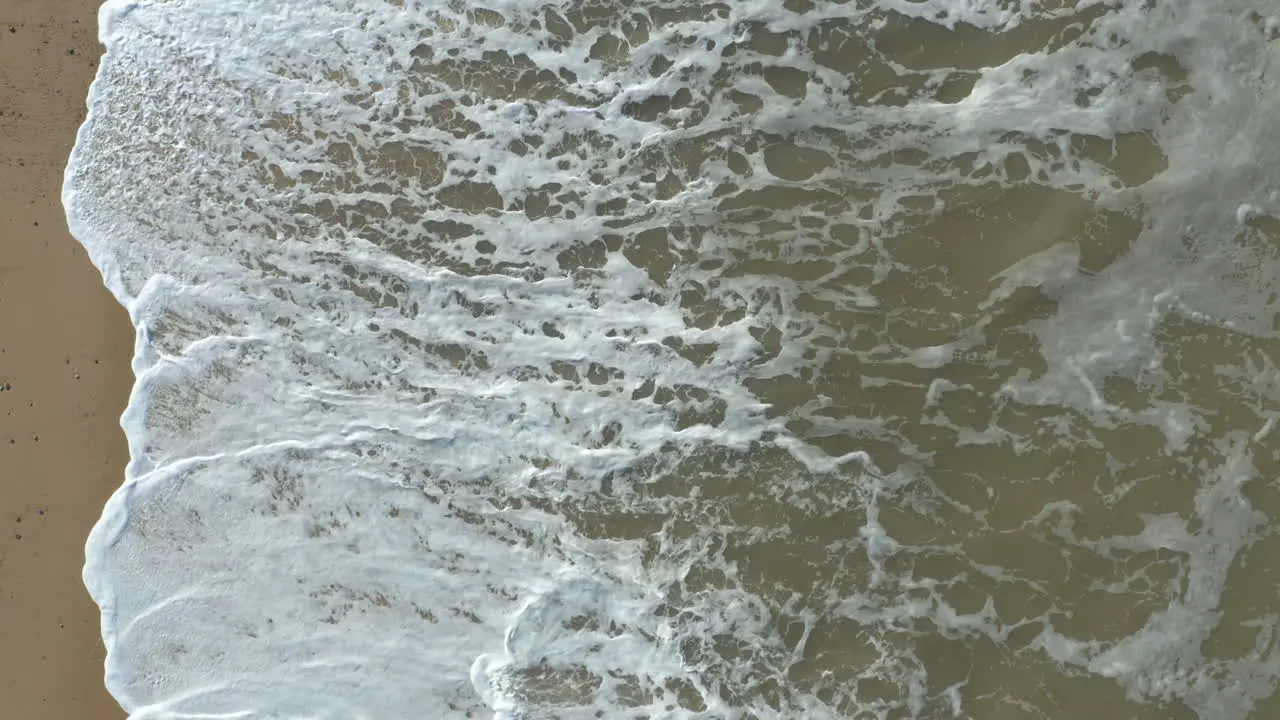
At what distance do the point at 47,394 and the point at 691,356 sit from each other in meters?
3.31

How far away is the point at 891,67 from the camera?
3.66 meters

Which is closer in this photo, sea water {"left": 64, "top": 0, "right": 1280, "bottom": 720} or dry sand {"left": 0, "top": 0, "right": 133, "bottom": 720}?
sea water {"left": 64, "top": 0, "right": 1280, "bottom": 720}

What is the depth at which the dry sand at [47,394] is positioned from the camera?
378cm

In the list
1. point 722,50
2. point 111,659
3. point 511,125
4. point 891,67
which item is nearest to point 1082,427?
point 891,67

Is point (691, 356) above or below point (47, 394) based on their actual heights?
above

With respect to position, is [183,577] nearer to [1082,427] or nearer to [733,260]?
[733,260]

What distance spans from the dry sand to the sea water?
187 mm

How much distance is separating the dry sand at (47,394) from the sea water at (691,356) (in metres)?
0.19

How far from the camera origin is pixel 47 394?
383 cm

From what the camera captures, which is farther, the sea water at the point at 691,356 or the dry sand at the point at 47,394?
the dry sand at the point at 47,394

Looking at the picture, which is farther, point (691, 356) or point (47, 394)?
point (47, 394)

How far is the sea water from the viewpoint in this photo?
3514mm

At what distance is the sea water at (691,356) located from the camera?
351 centimetres

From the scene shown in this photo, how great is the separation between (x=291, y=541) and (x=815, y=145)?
10.6 ft
